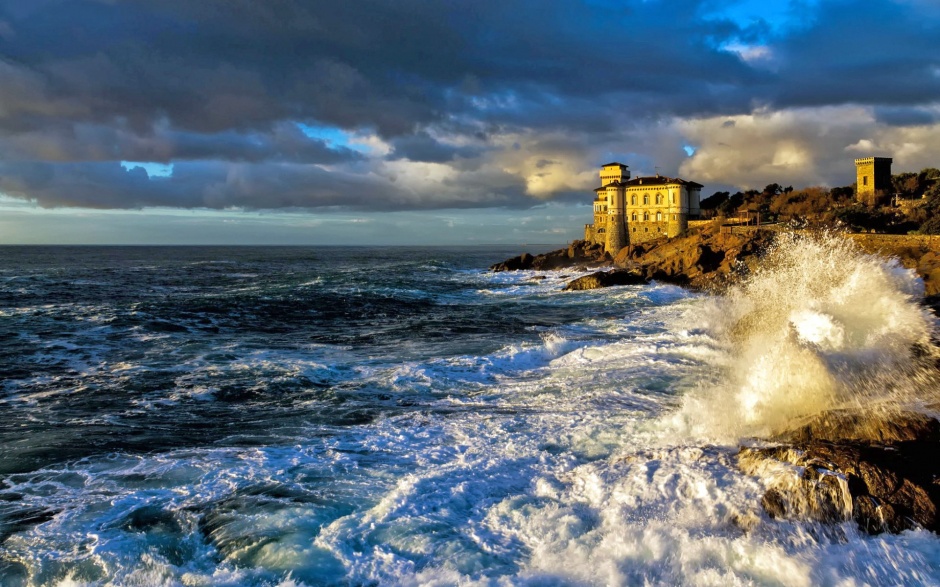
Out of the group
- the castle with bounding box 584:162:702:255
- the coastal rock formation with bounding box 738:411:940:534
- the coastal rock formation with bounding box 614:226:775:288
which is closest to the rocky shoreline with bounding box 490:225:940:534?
the coastal rock formation with bounding box 738:411:940:534

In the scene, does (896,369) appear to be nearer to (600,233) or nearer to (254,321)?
(254,321)

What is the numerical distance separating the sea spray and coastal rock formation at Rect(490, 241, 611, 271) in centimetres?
5465

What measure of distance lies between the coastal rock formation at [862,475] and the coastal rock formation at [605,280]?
35.5 metres

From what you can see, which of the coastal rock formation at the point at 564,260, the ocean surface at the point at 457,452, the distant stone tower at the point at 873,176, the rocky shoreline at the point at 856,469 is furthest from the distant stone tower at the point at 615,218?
the rocky shoreline at the point at 856,469

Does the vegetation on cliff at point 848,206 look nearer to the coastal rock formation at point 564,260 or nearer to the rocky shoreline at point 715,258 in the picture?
the rocky shoreline at point 715,258

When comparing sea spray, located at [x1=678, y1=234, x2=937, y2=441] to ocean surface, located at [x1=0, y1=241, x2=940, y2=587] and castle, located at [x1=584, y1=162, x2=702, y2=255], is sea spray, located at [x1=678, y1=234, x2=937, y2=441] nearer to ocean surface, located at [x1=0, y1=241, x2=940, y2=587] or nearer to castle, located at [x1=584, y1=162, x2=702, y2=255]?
ocean surface, located at [x1=0, y1=241, x2=940, y2=587]

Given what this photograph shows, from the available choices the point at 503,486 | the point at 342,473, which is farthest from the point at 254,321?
the point at 503,486

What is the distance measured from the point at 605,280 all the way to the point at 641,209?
3229 centimetres

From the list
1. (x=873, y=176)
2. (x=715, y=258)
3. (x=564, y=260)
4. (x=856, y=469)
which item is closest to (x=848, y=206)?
(x=873, y=176)

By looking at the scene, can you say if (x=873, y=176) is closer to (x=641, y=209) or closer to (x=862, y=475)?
(x=641, y=209)

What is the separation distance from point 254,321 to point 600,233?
187ft

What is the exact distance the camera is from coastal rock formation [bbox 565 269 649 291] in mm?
44594

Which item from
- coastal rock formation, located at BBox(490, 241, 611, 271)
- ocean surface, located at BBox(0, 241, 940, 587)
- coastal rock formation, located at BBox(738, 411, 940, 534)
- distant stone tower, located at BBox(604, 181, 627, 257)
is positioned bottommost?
ocean surface, located at BBox(0, 241, 940, 587)

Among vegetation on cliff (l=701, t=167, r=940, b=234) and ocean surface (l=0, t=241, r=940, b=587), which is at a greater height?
vegetation on cliff (l=701, t=167, r=940, b=234)
